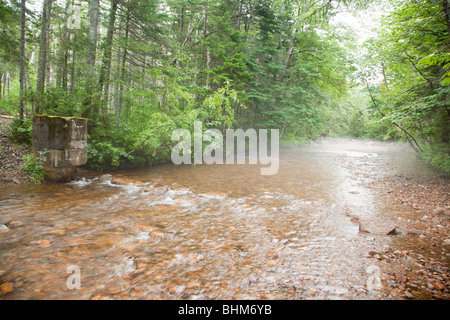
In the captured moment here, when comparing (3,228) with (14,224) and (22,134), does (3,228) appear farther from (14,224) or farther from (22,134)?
(22,134)

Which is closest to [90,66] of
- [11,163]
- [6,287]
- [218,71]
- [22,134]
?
[22,134]

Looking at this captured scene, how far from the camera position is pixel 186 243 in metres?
3.66

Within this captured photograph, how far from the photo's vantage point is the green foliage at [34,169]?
6699 millimetres

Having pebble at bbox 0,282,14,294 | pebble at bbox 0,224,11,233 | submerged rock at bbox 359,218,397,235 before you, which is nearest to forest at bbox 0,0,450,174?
submerged rock at bbox 359,218,397,235

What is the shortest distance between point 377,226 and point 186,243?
3633 mm

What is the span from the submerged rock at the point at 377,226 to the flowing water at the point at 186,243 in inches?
7.0

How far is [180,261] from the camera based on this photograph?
3.12 m

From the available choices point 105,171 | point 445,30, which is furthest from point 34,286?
point 445,30

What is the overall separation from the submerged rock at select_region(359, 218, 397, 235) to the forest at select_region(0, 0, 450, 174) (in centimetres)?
261

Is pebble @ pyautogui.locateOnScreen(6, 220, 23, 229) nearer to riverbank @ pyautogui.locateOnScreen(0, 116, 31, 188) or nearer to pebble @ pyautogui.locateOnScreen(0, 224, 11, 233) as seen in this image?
pebble @ pyautogui.locateOnScreen(0, 224, 11, 233)

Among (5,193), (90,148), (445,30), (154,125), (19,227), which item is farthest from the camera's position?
(154,125)

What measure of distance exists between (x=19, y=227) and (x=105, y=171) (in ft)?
15.8

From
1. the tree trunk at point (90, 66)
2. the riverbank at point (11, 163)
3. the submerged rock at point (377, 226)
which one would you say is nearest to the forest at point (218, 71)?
the tree trunk at point (90, 66)
